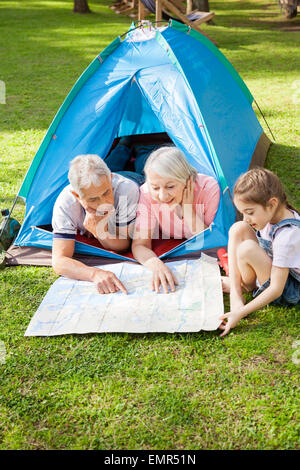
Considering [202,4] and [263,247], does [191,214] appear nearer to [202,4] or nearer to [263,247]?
[263,247]

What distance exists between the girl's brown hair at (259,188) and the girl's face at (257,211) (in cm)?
2

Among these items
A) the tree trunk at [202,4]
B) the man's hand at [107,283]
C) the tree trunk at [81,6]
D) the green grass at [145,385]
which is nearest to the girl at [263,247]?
the green grass at [145,385]

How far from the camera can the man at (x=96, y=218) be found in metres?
2.42

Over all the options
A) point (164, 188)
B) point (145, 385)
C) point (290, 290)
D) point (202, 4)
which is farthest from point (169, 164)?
Result: point (202, 4)

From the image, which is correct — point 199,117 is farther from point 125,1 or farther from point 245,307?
point 125,1

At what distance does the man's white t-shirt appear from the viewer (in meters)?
2.59

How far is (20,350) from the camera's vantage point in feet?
7.07

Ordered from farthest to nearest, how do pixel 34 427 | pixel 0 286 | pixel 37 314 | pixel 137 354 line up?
pixel 0 286
pixel 37 314
pixel 137 354
pixel 34 427

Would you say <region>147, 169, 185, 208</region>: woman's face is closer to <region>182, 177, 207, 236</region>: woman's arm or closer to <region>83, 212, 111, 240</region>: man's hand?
<region>182, 177, 207, 236</region>: woman's arm

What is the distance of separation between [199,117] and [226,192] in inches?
19.7

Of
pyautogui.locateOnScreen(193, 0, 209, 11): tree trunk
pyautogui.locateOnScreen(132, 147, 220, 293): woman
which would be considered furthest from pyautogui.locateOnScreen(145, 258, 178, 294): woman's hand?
pyautogui.locateOnScreen(193, 0, 209, 11): tree trunk

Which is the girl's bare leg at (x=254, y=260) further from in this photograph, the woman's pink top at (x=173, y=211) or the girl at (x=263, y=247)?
the woman's pink top at (x=173, y=211)

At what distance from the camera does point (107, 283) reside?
248 centimetres
